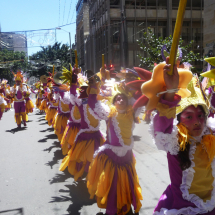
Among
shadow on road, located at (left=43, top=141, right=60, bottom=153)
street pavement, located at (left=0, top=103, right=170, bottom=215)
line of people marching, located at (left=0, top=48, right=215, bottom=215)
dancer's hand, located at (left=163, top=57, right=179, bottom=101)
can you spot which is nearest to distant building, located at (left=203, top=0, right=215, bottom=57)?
street pavement, located at (left=0, top=103, right=170, bottom=215)

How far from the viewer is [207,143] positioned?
80.3 inches

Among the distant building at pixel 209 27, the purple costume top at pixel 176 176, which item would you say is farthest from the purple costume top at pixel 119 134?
the distant building at pixel 209 27

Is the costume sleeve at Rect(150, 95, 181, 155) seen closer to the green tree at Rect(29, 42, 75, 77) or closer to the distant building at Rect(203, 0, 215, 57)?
the distant building at Rect(203, 0, 215, 57)

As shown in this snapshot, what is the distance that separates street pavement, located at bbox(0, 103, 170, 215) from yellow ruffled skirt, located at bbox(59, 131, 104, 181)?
12.8 inches

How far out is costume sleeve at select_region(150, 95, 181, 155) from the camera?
1824 mm

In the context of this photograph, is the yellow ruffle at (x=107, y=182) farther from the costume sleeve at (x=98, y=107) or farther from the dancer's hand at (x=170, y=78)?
the dancer's hand at (x=170, y=78)

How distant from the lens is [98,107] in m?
3.84

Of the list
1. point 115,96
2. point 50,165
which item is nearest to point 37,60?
point 50,165

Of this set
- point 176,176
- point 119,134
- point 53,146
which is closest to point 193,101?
point 176,176

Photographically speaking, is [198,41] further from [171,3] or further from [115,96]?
[115,96]

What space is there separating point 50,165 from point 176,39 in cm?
512

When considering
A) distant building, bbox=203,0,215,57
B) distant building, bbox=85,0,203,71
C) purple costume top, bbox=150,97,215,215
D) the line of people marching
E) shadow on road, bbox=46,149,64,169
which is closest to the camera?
the line of people marching

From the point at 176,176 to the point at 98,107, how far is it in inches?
78.1

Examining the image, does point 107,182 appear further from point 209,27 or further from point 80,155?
point 209,27
